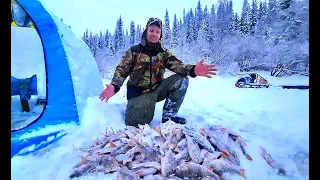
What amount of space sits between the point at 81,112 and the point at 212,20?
2.78 feet

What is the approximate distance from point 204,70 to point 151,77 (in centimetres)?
27

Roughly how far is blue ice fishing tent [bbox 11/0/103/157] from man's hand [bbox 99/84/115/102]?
37mm

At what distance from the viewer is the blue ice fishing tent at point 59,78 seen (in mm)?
1665

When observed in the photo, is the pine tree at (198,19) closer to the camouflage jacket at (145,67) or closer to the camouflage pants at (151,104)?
the camouflage jacket at (145,67)

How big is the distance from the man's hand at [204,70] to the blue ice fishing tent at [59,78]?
0.51m

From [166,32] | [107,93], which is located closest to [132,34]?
[166,32]

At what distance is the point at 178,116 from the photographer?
1.63 metres

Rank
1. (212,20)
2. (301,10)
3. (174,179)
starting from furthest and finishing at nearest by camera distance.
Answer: (212,20) < (301,10) < (174,179)

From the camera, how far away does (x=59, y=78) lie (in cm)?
Answer: 169

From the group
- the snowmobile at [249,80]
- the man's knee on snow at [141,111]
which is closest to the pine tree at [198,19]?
the snowmobile at [249,80]

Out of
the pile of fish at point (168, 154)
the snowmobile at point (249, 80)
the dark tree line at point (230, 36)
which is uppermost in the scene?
the dark tree line at point (230, 36)

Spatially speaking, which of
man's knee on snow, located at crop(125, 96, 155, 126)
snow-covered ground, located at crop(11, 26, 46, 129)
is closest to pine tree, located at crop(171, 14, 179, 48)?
man's knee on snow, located at crop(125, 96, 155, 126)

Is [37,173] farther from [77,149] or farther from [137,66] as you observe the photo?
[137,66]
